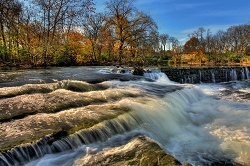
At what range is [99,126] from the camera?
14.1 feet

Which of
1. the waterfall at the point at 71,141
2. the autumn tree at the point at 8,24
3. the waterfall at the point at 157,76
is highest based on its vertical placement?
the autumn tree at the point at 8,24

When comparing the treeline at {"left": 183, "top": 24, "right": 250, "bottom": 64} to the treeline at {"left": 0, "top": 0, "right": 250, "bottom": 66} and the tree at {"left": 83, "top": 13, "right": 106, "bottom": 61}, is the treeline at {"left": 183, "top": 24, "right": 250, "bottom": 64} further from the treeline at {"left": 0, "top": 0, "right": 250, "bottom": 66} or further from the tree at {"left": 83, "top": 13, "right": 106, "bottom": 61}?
the tree at {"left": 83, "top": 13, "right": 106, "bottom": 61}

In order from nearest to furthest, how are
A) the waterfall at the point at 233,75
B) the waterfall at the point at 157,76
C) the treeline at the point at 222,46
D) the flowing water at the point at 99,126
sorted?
1. the flowing water at the point at 99,126
2. the waterfall at the point at 157,76
3. the waterfall at the point at 233,75
4. the treeline at the point at 222,46

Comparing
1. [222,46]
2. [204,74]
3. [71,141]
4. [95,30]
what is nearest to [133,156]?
[71,141]

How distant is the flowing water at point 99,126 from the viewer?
11.7ft

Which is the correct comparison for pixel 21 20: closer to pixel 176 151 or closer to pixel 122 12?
pixel 122 12

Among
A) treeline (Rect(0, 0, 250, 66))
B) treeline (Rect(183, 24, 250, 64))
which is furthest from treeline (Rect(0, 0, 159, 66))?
treeline (Rect(183, 24, 250, 64))

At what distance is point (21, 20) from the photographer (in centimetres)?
1969

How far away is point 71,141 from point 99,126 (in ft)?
2.27

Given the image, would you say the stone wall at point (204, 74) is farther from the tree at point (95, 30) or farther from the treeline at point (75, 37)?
the tree at point (95, 30)

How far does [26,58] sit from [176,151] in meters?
16.8

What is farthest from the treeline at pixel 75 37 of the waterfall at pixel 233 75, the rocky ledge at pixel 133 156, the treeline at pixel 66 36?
the rocky ledge at pixel 133 156

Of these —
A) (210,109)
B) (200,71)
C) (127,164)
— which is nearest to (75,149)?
(127,164)

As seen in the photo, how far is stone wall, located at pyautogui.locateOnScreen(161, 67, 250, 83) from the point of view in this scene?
1476cm
